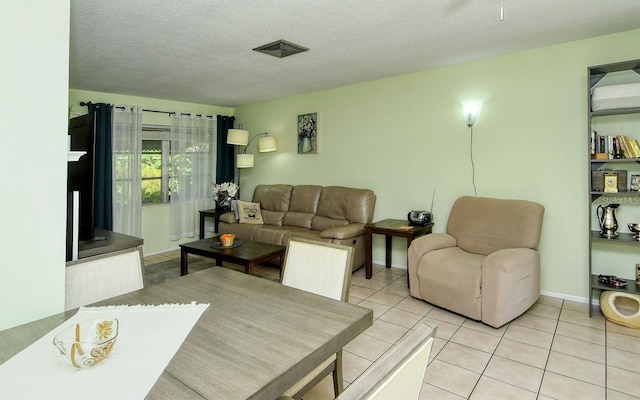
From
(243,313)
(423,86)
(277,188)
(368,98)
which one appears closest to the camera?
(243,313)

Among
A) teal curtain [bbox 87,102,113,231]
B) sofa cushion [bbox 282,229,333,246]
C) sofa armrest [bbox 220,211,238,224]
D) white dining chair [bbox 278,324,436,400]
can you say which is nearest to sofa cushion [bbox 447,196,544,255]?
sofa cushion [bbox 282,229,333,246]

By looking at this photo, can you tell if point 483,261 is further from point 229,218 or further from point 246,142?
point 246,142

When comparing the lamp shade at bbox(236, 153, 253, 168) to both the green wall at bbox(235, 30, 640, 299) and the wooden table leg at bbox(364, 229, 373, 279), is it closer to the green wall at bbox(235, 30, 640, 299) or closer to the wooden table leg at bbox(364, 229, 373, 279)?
the green wall at bbox(235, 30, 640, 299)

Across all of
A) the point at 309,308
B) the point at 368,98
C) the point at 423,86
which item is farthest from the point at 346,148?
the point at 309,308

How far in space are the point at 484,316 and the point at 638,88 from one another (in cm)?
214

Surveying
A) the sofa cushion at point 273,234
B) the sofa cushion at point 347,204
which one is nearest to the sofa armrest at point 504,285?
the sofa cushion at point 347,204

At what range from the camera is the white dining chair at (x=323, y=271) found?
1.67 m

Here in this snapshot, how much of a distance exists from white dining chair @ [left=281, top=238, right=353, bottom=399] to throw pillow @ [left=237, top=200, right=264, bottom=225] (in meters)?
3.19

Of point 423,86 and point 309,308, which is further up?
point 423,86

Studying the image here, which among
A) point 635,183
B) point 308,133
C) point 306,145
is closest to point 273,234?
point 306,145

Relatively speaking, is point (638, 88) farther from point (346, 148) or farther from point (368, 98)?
point (346, 148)

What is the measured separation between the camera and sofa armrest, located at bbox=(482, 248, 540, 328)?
2732mm

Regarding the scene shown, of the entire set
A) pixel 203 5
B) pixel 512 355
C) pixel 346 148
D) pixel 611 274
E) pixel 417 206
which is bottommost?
pixel 512 355

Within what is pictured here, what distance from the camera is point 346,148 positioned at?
4902 mm
